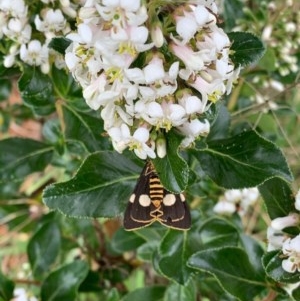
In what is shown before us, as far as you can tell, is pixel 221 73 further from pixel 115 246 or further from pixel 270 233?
pixel 115 246

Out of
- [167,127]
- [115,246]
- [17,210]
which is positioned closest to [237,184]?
[167,127]

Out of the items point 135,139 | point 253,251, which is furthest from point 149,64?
point 253,251

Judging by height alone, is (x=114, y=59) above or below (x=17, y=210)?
above

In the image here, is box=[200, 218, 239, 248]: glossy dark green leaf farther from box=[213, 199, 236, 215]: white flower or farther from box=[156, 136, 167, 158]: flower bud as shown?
box=[156, 136, 167, 158]: flower bud

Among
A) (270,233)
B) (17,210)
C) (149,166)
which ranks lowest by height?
(17,210)

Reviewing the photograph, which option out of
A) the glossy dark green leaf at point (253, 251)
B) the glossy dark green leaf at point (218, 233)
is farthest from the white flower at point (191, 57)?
the glossy dark green leaf at point (218, 233)

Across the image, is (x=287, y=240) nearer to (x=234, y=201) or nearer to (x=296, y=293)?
(x=296, y=293)

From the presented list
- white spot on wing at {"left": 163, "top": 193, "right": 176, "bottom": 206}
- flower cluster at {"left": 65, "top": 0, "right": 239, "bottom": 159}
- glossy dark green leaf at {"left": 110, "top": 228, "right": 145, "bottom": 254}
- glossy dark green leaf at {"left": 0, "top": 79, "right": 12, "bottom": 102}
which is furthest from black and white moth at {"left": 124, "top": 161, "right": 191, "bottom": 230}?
glossy dark green leaf at {"left": 0, "top": 79, "right": 12, "bottom": 102}
